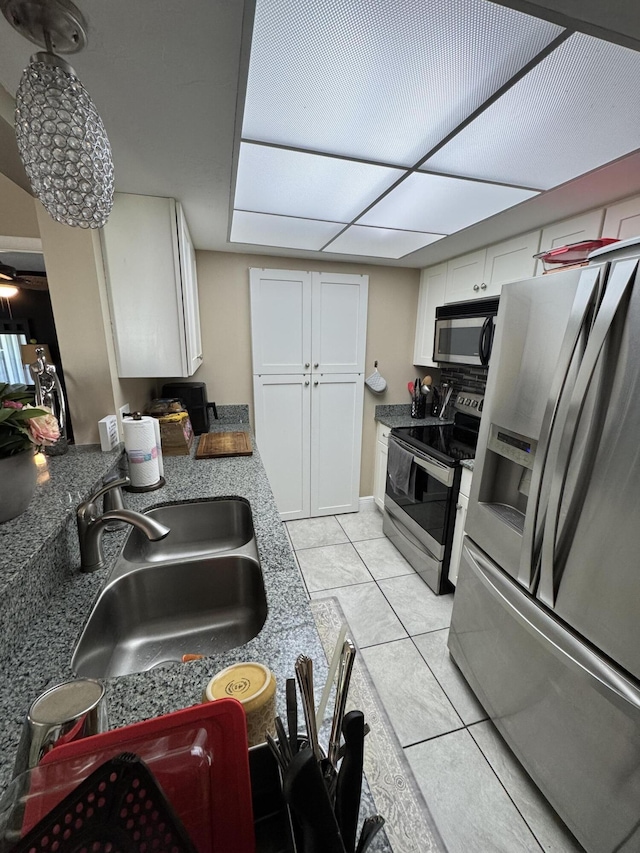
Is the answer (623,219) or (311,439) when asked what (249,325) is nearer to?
(311,439)

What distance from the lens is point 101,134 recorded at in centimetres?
→ 69

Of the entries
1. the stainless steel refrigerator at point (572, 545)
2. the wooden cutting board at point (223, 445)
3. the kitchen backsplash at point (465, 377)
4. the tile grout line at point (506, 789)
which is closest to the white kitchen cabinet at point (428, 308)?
the kitchen backsplash at point (465, 377)

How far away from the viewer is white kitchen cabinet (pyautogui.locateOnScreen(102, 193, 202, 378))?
55.4 inches

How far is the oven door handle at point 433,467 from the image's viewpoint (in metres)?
1.92

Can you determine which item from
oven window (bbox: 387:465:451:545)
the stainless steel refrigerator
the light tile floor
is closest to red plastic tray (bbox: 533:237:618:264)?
the stainless steel refrigerator

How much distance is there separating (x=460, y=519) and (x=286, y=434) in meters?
1.47

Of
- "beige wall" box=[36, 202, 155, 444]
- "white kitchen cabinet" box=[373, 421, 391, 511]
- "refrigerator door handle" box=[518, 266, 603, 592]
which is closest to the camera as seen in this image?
"refrigerator door handle" box=[518, 266, 603, 592]

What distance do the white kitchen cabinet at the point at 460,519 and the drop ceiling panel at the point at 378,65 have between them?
4.95 feet

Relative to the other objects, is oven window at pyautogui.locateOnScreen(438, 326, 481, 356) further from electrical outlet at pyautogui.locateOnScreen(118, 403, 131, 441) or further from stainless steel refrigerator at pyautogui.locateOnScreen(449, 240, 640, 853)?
electrical outlet at pyautogui.locateOnScreen(118, 403, 131, 441)

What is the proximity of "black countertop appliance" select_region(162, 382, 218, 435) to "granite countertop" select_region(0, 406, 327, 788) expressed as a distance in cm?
111

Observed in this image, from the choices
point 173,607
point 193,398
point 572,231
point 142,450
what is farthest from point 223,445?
point 572,231

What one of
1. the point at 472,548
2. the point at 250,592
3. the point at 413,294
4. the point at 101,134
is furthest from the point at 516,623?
the point at 413,294

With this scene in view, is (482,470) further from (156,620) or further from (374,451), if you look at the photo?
(374,451)

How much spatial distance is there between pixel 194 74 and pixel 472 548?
6.02 feet
